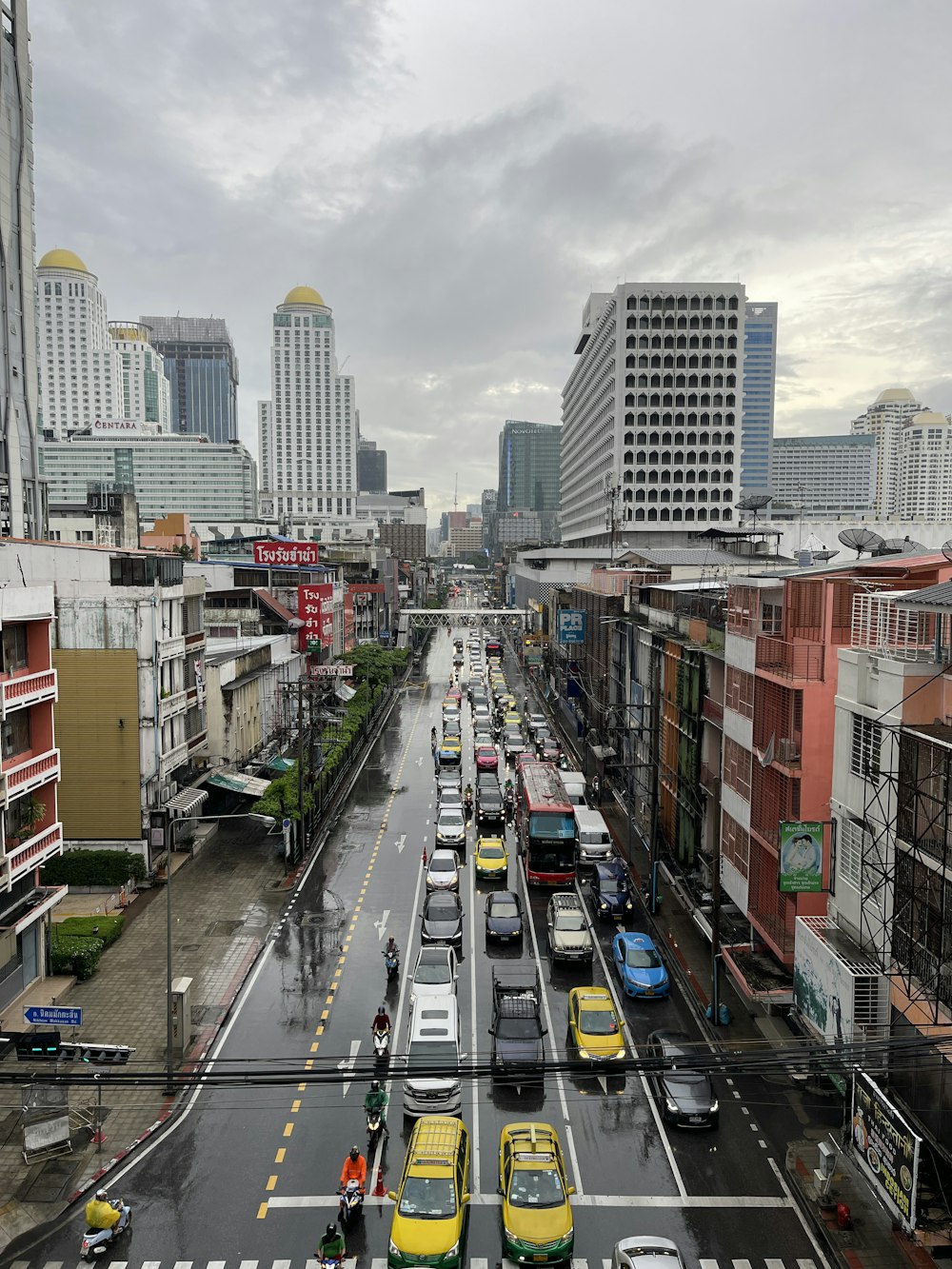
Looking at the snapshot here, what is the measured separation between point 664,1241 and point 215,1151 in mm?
10670

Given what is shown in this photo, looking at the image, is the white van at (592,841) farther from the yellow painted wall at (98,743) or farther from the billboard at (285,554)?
the billboard at (285,554)

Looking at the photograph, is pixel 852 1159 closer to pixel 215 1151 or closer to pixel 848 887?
pixel 848 887

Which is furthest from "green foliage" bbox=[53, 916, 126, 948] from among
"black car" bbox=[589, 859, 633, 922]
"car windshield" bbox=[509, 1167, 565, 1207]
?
"car windshield" bbox=[509, 1167, 565, 1207]

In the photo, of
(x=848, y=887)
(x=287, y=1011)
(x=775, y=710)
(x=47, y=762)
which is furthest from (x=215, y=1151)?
(x=775, y=710)

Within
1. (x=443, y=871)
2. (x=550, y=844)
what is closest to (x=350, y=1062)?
(x=443, y=871)

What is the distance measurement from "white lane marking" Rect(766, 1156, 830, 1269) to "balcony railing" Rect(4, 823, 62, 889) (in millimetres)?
21015

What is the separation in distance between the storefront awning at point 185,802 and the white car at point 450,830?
11.6 metres

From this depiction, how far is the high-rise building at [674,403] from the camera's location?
118312mm

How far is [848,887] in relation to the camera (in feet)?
75.4

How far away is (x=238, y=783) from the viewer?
47.4 meters

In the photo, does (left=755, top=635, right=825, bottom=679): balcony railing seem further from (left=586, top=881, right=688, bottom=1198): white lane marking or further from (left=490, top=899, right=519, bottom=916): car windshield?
(left=490, top=899, right=519, bottom=916): car windshield

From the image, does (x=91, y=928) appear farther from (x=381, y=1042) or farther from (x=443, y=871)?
(x=443, y=871)

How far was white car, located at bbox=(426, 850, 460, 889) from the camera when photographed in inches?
1505

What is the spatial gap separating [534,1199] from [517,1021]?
7613 millimetres
